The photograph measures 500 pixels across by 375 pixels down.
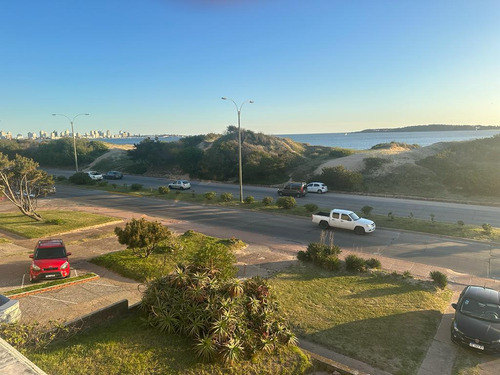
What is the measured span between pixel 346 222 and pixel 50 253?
16.9 m

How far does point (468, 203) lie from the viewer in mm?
31859

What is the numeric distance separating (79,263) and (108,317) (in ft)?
26.5

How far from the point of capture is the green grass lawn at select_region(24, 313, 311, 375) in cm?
637

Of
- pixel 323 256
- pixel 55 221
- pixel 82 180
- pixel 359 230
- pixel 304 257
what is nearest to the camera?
pixel 323 256

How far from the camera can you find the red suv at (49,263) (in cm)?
1259

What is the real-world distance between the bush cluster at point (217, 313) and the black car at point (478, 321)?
5.07 m

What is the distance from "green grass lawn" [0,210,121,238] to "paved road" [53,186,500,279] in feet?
14.0

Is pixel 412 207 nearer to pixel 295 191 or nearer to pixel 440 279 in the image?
pixel 295 191

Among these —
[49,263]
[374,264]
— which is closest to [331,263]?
[374,264]

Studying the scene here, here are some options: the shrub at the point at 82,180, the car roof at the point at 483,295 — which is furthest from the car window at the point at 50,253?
the shrub at the point at 82,180

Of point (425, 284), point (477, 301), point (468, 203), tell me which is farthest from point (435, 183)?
point (477, 301)

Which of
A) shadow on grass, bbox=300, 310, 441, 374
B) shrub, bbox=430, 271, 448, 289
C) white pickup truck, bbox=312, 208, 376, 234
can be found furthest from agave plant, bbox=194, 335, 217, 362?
white pickup truck, bbox=312, 208, 376, 234

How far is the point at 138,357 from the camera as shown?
22.1 ft

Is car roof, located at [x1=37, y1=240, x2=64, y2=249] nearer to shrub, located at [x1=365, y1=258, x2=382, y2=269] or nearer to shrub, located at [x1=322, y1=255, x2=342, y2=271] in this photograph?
shrub, located at [x1=322, y1=255, x2=342, y2=271]
